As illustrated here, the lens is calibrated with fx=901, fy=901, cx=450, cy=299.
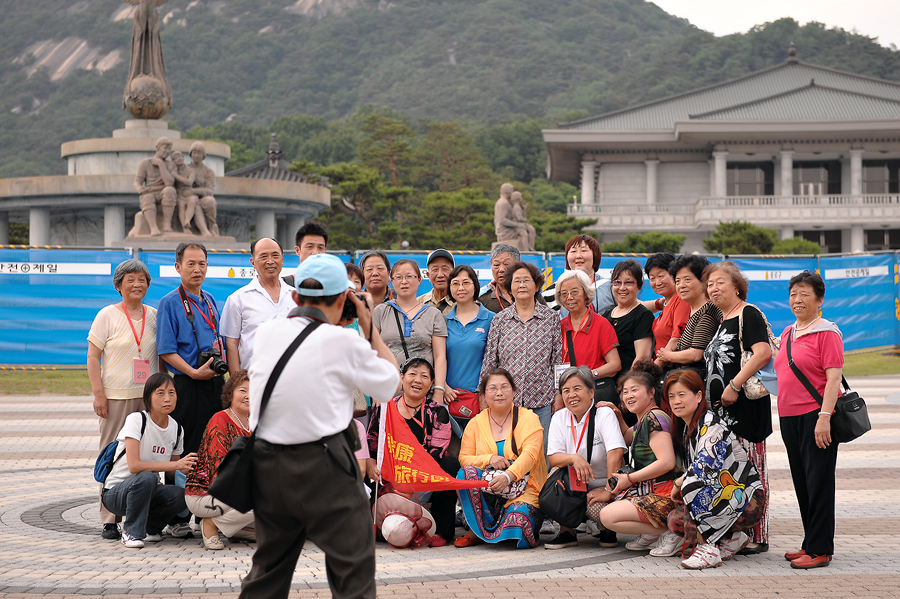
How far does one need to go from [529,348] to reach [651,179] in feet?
134

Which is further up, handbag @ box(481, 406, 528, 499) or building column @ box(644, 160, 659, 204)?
building column @ box(644, 160, 659, 204)

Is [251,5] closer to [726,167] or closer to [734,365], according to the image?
[726,167]

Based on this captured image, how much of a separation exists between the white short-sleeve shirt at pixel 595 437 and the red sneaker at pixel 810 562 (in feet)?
4.31

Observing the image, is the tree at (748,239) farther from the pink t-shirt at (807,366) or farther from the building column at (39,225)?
the pink t-shirt at (807,366)

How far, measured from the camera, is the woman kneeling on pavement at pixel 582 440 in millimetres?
6137

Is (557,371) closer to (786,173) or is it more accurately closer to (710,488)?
(710,488)

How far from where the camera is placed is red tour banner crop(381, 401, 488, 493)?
6.10 meters

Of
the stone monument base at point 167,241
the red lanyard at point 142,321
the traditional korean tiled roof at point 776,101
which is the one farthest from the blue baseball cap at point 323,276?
the traditional korean tiled roof at point 776,101

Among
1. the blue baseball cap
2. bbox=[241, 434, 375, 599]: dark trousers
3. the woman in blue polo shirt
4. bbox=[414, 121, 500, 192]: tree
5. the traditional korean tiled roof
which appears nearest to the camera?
bbox=[241, 434, 375, 599]: dark trousers

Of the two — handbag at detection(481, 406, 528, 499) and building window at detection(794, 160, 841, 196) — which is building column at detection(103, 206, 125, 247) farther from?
building window at detection(794, 160, 841, 196)

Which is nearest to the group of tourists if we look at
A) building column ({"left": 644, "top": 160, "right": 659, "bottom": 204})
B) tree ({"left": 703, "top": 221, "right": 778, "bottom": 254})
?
tree ({"left": 703, "top": 221, "right": 778, "bottom": 254})

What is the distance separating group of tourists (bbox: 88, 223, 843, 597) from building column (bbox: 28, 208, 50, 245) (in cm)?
1525

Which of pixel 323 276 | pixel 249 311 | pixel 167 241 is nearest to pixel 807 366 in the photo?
pixel 323 276

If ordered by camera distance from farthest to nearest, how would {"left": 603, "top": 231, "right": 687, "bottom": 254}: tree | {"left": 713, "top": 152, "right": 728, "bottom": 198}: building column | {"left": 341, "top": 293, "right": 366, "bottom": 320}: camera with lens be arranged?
{"left": 713, "top": 152, "right": 728, "bottom": 198}: building column
{"left": 603, "top": 231, "right": 687, "bottom": 254}: tree
{"left": 341, "top": 293, "right": 366, "bottom": 320}: camera with lens
